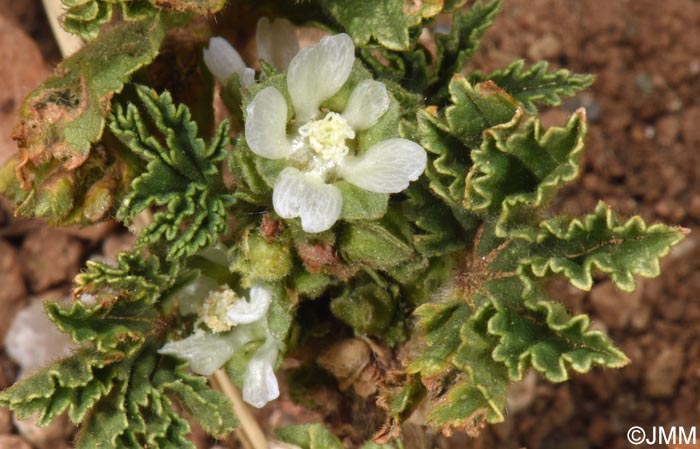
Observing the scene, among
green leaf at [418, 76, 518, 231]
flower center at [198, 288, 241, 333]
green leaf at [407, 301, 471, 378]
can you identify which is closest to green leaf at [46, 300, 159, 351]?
flower center at [198, 288, 241, 333]

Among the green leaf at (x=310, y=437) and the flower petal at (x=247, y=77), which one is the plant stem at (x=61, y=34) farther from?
the green leaf at (x=310, y=437)

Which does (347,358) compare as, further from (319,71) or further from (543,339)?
(319,71)

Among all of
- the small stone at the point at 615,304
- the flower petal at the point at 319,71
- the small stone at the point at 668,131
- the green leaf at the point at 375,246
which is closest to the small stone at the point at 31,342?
the green leaf at the point at 375,246

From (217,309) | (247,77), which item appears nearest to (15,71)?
(247,77)

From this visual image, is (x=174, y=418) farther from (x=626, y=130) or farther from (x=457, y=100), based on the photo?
(x=626, y=130)

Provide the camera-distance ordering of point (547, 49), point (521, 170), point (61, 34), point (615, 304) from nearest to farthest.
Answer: point (521, 170) < point (61, 34) < point (615, 304) < point (547, 49)
